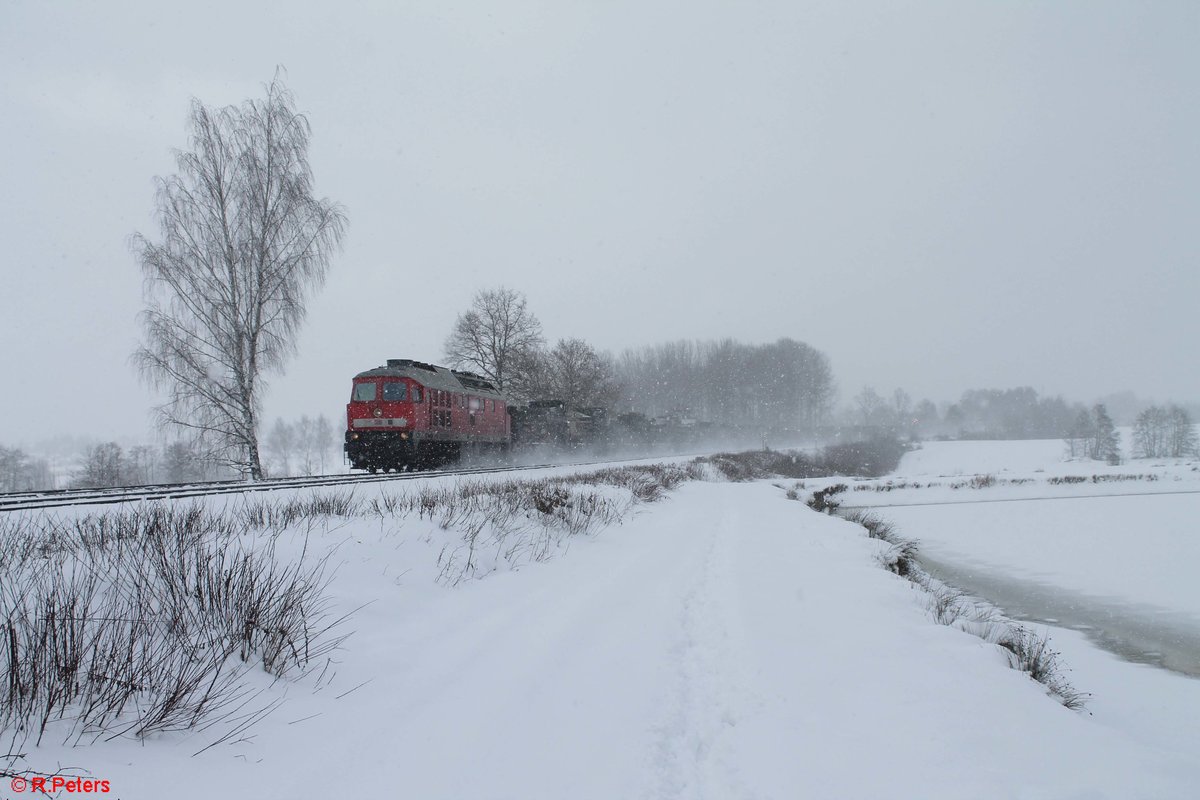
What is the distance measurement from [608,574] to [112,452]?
39.0m

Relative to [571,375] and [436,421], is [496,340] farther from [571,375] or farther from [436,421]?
[436,421]

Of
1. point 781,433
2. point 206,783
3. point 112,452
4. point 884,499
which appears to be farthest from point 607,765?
point 781,433

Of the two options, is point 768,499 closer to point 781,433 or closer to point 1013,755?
point 1013,755

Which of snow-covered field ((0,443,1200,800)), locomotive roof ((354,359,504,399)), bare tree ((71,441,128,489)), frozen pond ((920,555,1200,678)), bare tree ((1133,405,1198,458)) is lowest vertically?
bare tree ((1133,405,1198,458))

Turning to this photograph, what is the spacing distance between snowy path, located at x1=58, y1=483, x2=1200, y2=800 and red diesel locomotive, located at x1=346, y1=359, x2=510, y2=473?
11567 mm

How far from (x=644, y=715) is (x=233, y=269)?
17.9 meters

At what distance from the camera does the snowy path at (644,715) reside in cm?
239

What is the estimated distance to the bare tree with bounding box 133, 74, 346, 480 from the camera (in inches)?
604

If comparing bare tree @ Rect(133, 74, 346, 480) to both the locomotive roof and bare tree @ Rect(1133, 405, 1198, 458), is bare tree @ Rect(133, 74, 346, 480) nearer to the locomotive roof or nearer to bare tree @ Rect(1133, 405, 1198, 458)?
the locomotive roof

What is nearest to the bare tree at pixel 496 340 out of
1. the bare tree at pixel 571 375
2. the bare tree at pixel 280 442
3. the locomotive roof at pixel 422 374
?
the bare tree at pixel 571 375

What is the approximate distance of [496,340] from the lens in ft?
131

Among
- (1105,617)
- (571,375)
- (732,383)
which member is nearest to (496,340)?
(571,375)

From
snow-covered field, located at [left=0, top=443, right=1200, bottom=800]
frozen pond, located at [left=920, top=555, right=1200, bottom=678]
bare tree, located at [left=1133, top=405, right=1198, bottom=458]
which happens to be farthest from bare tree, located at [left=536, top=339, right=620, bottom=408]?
bare tree, located at [left=1133, top=405, right=1198, bottom=458]

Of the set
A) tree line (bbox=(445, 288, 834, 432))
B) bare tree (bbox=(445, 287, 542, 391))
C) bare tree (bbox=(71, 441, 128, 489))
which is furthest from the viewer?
tree line (bbox=(445, 288, 834, 432))
